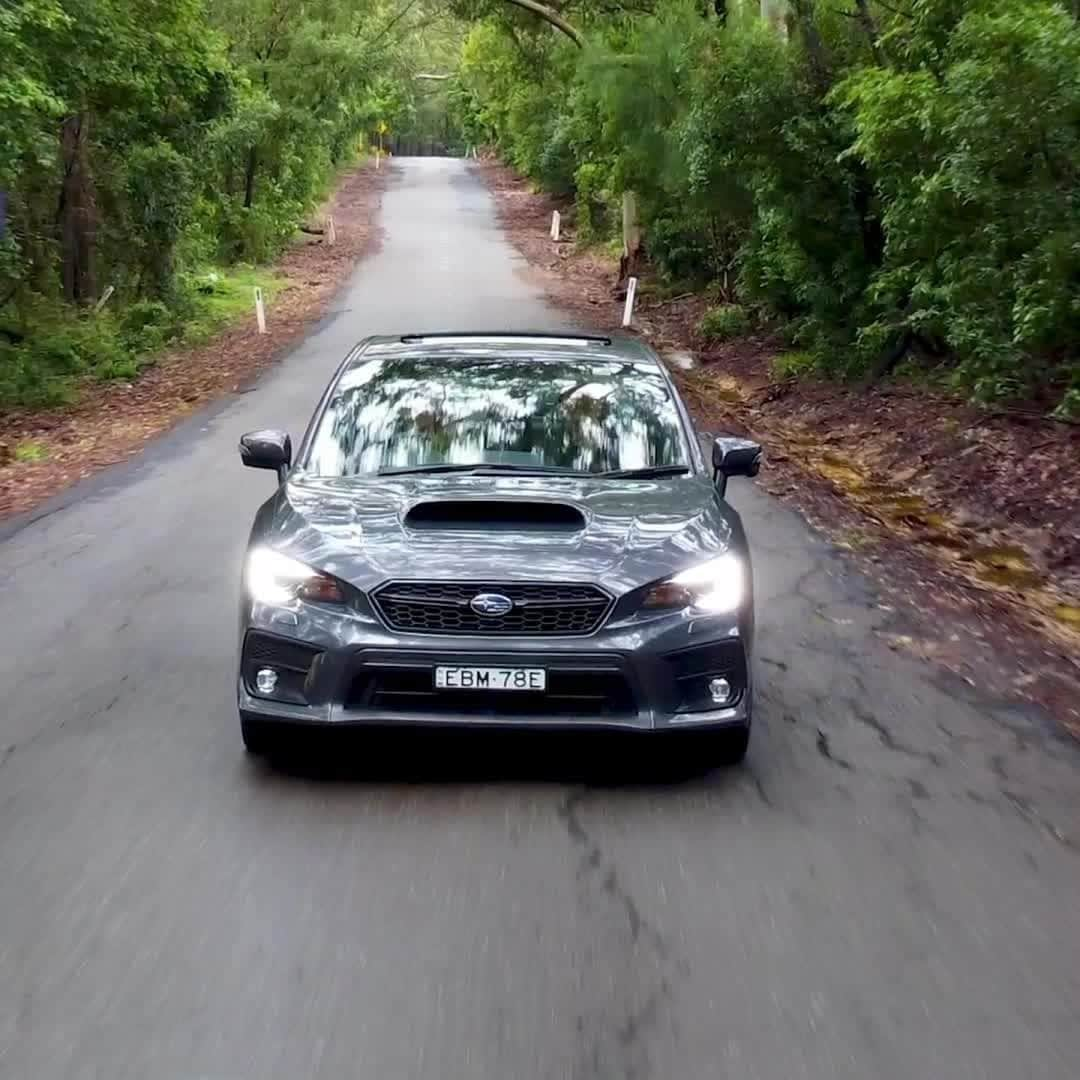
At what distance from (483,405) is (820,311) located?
40.2ft

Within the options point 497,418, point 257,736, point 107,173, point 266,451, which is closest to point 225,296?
point 107,173

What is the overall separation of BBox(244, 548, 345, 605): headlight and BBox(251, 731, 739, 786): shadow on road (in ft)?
1.74

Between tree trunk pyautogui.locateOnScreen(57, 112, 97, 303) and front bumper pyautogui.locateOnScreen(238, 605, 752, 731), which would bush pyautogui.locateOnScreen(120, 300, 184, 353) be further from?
front bumper pyautogui.locateOnScreen(238, 605, 752, 731)

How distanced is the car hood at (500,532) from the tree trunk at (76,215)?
1807 cm

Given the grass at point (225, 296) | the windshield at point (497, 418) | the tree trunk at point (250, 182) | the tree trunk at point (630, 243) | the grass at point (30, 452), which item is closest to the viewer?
the windshield at point (497, 418)

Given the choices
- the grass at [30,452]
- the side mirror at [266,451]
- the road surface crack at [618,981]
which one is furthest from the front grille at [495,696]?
the grass at [30,452]

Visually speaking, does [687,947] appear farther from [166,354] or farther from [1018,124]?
[166,354]

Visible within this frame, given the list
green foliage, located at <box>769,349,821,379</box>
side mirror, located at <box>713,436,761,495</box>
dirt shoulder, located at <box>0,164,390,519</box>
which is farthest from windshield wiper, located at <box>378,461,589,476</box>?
green foliage, located at <box>769,349,821,379</box>

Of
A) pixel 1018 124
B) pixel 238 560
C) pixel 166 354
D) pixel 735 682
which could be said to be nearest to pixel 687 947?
pixel 735 682

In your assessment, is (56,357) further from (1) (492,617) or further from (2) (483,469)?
(1) (492,617)

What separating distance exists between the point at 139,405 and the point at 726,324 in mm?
9889

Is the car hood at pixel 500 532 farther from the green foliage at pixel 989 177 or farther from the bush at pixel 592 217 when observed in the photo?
the bush at pixel 592 217

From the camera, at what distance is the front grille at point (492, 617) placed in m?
5.19

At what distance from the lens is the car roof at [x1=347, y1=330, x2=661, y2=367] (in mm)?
7055
